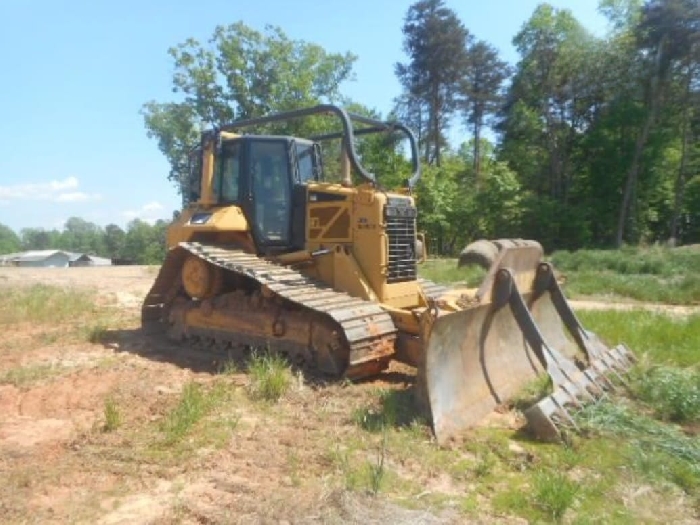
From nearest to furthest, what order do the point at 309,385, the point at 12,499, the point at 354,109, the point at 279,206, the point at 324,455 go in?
the point at 12,499 < the point at 324,455 < the point at 309,385 < the point at 279,206 < the point at 354,109

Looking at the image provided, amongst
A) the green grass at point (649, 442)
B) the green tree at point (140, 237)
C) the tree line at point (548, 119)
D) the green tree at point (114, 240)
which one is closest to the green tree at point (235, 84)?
the tree line at point (548, 119)

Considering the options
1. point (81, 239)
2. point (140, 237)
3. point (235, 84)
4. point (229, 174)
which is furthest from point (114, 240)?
point (229, 174)

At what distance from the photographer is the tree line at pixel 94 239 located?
100625 millimetres

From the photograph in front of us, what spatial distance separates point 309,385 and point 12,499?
9.59ft

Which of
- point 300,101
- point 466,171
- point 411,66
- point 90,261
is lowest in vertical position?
point 90,261

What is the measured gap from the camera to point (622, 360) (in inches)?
238

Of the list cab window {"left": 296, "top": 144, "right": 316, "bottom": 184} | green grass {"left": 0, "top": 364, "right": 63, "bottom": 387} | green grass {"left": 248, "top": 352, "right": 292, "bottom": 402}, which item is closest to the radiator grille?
cab window {"left": 296, "top": 144, "right": 316, "bottom": 184}

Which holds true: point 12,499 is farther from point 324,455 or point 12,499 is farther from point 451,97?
point 451,97

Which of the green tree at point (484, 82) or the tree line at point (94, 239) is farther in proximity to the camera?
the tree line at point (94, 239)

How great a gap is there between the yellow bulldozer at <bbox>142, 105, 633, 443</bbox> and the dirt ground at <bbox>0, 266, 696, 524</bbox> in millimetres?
596

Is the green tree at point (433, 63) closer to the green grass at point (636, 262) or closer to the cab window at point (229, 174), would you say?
the green grass at point (636, 262)

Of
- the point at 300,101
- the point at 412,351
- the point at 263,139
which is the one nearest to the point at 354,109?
the point at 300,101

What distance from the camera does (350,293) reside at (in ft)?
22.5

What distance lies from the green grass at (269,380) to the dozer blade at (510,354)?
4.55 ft
